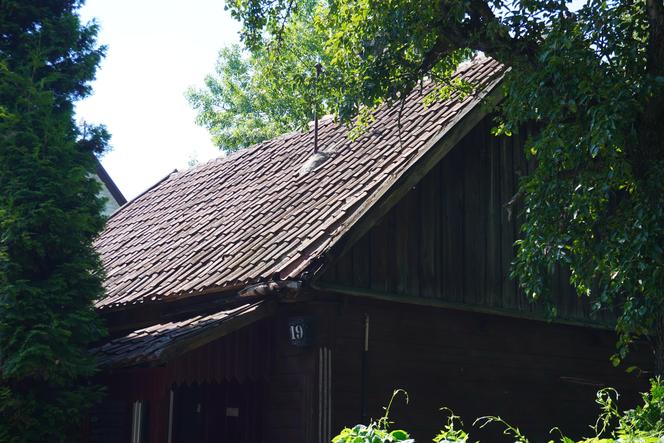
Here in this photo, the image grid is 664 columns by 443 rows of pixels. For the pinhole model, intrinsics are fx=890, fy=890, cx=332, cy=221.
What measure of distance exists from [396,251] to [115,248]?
7.04 meters

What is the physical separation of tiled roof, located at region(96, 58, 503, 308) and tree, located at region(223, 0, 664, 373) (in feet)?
7.11

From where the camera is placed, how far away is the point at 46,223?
10.6m

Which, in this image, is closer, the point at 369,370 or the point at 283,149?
the point at 369,370

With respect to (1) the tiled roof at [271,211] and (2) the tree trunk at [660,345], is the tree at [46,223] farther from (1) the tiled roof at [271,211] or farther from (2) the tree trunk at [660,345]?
(2) the tree trunk at [660,345]

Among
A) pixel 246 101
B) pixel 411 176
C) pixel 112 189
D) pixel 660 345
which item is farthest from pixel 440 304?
pixel 246 101

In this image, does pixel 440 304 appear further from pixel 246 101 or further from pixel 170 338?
pixel 246 101

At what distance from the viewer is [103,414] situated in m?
14.0

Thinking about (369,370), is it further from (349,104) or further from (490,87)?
(490,87)

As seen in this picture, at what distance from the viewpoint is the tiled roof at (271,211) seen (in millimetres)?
11609

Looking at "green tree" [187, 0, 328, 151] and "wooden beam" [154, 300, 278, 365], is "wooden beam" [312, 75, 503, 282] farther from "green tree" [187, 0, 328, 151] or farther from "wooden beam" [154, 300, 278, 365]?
"green tree" [187, 0, 328, 151]

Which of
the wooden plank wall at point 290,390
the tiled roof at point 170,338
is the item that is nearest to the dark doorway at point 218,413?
the wooden plank wall at point 290,390

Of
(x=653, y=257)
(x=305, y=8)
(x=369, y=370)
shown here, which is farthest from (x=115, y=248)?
(x=305, y=8)

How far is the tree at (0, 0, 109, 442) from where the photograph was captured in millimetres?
9992

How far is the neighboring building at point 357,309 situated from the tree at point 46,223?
28.5 inches
